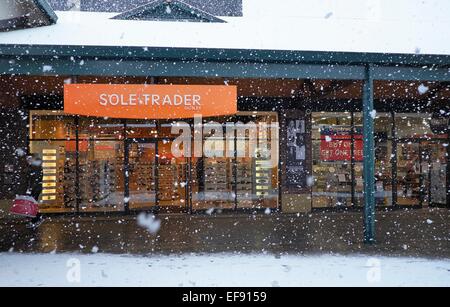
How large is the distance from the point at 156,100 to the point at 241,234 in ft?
12.6

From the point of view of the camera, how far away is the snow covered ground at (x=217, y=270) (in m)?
6.13

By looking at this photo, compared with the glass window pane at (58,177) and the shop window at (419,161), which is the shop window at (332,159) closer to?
the shop window at (419,161)

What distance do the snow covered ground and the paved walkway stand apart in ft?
1.94

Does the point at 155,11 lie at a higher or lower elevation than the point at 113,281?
higher

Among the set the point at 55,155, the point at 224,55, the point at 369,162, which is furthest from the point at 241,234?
the point at 55,155

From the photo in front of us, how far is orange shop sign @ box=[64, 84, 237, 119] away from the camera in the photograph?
781cm

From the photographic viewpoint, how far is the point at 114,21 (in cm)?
1012

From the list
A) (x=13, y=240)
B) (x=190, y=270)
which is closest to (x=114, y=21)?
(x=13, y=240)

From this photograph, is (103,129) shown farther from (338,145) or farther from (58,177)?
(338,145)

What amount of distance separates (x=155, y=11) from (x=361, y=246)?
875 centimetres

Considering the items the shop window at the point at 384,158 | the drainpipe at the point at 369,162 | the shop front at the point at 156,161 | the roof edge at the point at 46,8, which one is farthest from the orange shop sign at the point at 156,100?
the shop window at the point at 384,158

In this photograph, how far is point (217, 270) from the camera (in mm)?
6738

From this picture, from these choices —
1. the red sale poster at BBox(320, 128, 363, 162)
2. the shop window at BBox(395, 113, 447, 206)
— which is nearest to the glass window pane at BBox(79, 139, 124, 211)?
the red sale poster at BBox(320, 128, 363, 162)
